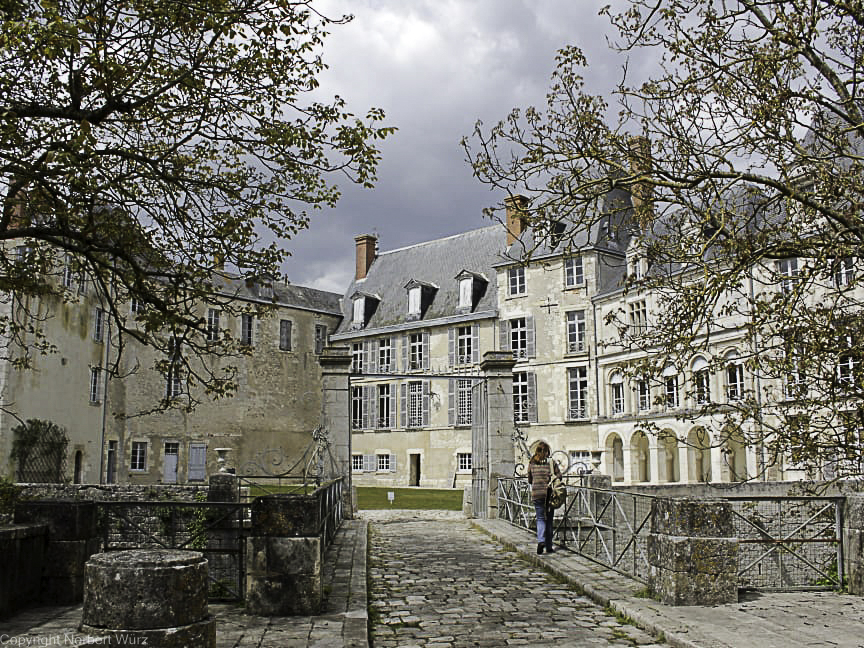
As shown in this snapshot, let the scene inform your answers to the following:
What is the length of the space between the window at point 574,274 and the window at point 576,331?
3.61 feet

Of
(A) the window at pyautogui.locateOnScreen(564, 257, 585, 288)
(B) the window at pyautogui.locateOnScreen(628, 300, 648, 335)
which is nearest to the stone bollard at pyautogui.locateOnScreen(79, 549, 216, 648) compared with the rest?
(B) the window at pyautogui.locateOnScreen(628, 300, 648, 335)

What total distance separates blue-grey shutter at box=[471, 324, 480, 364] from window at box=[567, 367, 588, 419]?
4.29 m

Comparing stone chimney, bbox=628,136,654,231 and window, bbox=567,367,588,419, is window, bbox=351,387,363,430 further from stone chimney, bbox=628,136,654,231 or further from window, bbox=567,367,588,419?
stone chimney, bbox=628,136,654,231

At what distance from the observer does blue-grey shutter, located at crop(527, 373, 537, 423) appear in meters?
30.8

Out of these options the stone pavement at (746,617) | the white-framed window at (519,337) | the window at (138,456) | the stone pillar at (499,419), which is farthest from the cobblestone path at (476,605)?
the window at (138,456)

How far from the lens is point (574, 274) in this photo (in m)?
30.3

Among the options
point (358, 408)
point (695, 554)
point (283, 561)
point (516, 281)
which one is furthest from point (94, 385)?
point (695, 554)

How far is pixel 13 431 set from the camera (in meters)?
20.8

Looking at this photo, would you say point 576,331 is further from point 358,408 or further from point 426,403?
point 358,408

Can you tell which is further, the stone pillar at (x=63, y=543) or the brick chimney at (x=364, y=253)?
the brick chimney at (x=364, y=253)

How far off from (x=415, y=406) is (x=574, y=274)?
8863 millimetres

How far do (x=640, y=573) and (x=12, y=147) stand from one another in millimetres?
7073

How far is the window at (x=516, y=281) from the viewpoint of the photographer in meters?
31.9

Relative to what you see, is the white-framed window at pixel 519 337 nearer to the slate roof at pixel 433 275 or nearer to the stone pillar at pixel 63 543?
A: the slate roof at pixel 433 275
